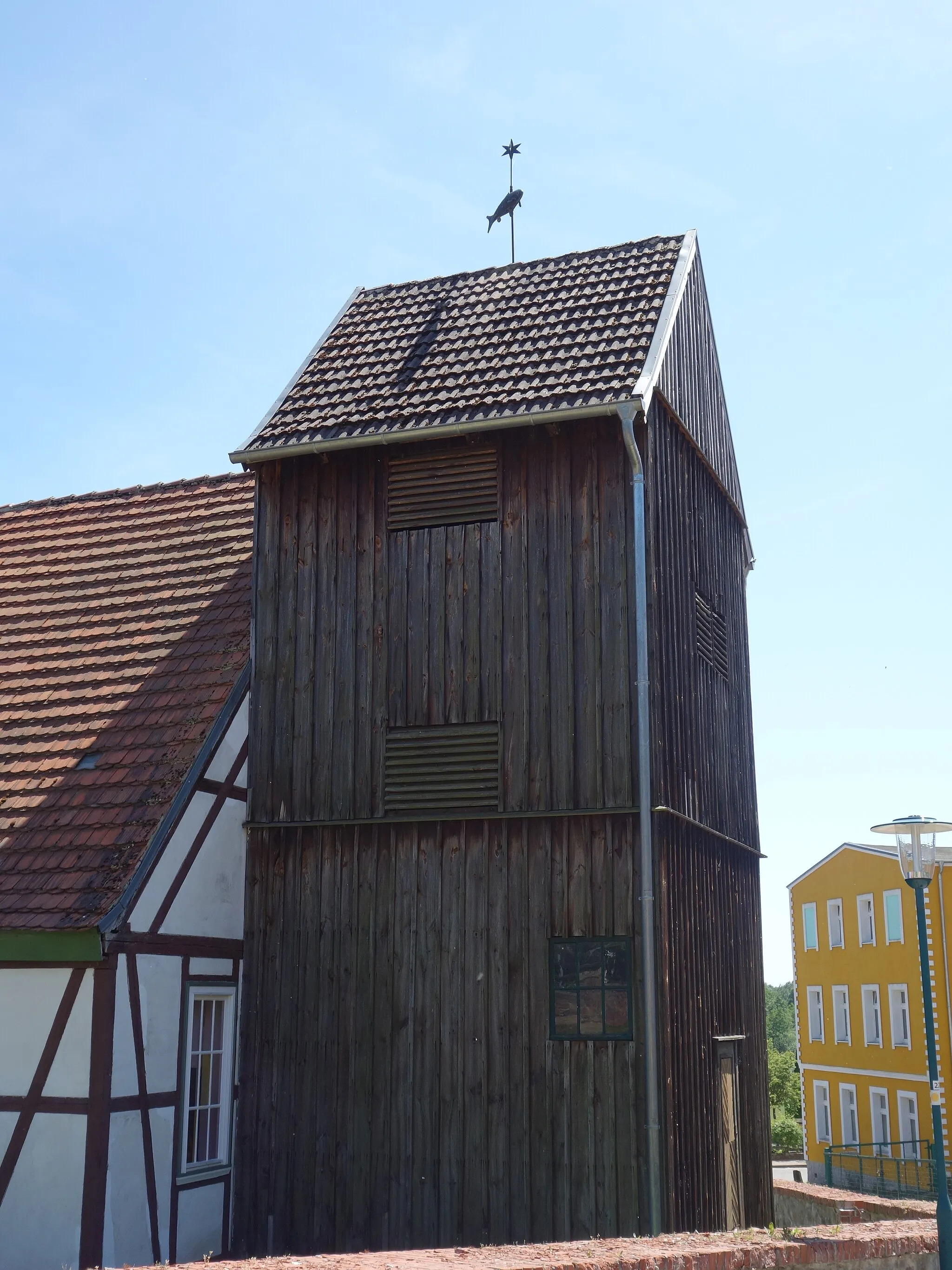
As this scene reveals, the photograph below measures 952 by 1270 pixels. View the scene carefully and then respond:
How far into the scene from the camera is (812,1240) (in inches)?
322

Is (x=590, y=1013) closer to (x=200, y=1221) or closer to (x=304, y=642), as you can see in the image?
(x=200, y=1221)

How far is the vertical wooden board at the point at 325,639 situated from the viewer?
12.3m

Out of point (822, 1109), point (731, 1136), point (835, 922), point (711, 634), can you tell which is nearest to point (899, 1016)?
point (835, 922)

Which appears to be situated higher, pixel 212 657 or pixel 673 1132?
pixel 212 657

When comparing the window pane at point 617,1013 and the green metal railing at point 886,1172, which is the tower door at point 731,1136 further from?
the green metal railing at point 886,1172

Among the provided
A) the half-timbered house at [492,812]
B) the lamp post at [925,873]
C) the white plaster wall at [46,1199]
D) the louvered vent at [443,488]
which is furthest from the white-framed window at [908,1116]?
the white plaster wall at [46,1199]

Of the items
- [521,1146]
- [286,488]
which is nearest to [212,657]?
[286,488]

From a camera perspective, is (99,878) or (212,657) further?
(212,657)

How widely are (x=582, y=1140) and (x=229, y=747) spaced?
180 inches

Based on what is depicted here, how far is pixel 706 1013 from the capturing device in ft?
39.6

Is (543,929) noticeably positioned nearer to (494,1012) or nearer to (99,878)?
(494,1012)

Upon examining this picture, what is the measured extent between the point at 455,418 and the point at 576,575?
1.88m

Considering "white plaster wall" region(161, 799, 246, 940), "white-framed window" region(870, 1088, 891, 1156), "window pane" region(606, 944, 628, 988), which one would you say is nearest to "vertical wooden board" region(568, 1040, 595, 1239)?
"window pane" region(606, 944, 628, 988)

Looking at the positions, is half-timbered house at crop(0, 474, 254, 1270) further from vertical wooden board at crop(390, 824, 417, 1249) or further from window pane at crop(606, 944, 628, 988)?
window pane at crop(606, 944, 628, 988)
